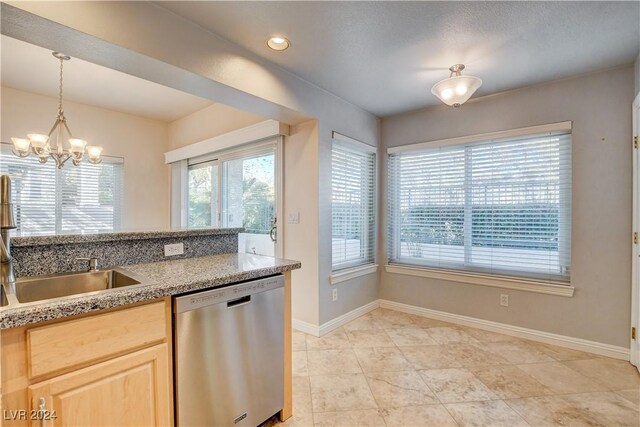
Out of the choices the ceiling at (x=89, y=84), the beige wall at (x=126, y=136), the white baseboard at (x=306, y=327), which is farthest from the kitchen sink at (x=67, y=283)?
the beige wall at (x=126, y=136)

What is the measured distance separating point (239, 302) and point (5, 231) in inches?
43.2

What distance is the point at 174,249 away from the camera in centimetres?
192

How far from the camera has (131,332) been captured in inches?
46.7

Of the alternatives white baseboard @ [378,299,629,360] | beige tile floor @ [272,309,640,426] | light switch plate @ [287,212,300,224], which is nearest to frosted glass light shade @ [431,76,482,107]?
light switch plate @ [287,212,300,224]

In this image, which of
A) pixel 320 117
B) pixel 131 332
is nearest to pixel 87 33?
pixel 131 332

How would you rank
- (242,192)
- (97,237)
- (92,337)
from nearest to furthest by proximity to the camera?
(92,337) < (97,237) < (242,192)

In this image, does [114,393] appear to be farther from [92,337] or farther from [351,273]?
[351,273]

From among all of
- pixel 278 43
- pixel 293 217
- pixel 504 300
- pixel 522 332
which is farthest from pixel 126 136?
pixel 522 332

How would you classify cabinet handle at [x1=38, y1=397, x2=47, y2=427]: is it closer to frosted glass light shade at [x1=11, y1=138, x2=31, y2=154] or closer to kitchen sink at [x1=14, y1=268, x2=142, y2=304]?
kitchen sink at [x1=14, y1=268, x2=142, y2=304]

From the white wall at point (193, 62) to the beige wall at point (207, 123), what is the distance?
837mm

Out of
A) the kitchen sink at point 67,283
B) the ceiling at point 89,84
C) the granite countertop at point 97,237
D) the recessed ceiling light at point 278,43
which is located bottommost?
the kitchen sink at point 67,283

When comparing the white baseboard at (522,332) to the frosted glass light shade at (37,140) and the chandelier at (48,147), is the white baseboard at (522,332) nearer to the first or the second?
the chandelier at (48,147)

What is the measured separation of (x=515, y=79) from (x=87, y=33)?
327cm

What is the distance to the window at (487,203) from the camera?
2771 millimetres
